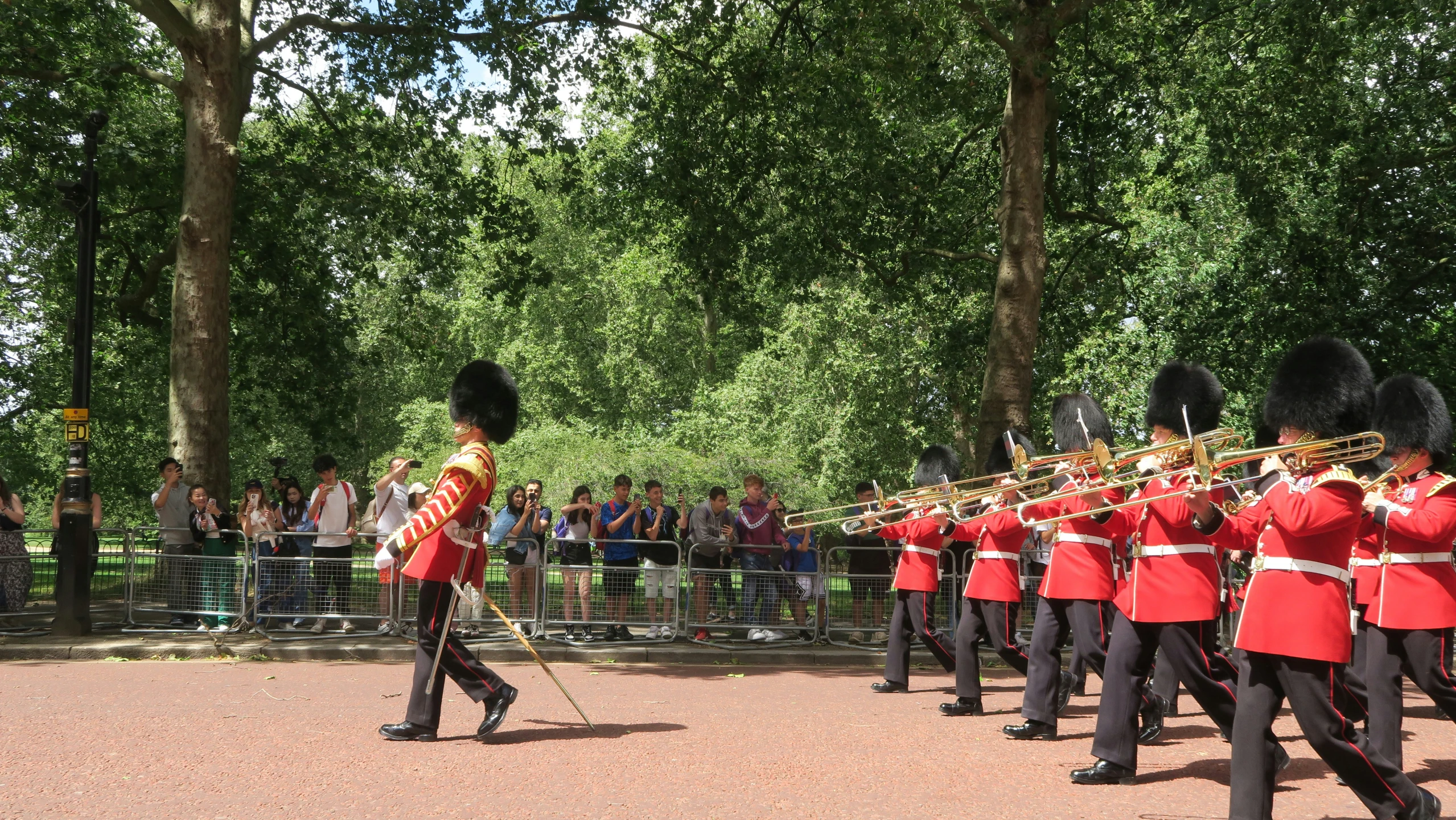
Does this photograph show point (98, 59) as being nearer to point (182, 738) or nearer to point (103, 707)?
point (103, 707)

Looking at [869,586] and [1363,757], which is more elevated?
[869,586]

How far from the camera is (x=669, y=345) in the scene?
40375 millimetres

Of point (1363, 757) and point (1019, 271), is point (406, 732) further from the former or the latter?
point (1019, 271)

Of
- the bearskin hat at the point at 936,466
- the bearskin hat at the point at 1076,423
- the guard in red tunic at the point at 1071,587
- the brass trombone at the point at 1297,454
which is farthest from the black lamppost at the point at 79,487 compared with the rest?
the brass trombone at the point at 1297,454

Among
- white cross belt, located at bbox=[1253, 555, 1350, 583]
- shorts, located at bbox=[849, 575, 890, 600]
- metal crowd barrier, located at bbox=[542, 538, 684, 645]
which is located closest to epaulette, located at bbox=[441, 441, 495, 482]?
white cross belt, located at bbox=[1253, 555, 1350, 583]

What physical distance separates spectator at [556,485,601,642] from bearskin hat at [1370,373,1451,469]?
728cm

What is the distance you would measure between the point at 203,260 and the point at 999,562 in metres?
9.64

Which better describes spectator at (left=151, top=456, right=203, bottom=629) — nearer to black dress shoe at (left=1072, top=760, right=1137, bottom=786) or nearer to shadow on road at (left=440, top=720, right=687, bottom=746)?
shadow on road at (left=440, top=720, right=687, bottom=746)

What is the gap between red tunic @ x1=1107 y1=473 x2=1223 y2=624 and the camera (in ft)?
19.6

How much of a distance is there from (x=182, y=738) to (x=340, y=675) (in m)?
3.03

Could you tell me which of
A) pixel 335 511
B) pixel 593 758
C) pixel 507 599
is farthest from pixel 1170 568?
pixel 335 511

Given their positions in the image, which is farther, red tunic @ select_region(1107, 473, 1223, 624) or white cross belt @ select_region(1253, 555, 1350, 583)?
red tunic @ select_region(1107, 473, 1223, 624)

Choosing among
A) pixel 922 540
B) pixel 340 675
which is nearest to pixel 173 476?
pixel 340 675

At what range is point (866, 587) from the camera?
12734 millimetres
